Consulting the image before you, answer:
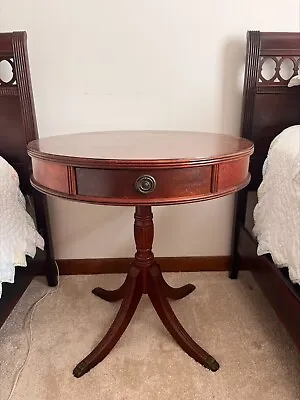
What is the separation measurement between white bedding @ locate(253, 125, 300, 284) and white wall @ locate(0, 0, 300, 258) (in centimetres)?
34

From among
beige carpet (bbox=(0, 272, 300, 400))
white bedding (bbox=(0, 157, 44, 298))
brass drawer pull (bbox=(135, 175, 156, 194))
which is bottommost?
beige carpet (bbox=(0, 272, 300, 400))

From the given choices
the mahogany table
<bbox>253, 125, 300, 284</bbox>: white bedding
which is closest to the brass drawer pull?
the mahogany table

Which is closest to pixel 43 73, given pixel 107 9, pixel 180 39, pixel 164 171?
pixel 107 9

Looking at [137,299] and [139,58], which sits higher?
Result: [139,58]

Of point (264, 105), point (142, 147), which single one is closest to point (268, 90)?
point (264, 105)

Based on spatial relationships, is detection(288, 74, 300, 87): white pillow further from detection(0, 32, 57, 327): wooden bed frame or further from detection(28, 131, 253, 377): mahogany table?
detection(0, 32, 57, 327): wooden bed frame

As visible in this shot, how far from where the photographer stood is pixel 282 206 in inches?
43.7

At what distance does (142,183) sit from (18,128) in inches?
28.1

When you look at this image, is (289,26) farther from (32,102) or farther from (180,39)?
(32,102)

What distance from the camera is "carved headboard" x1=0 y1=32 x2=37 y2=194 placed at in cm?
128

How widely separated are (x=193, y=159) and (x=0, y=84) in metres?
0.83

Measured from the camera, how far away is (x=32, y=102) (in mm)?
1347

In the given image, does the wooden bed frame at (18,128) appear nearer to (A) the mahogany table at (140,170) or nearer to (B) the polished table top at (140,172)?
(A) the mahogany table at (140,170)

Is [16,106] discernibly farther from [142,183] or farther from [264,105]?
[264,105]
